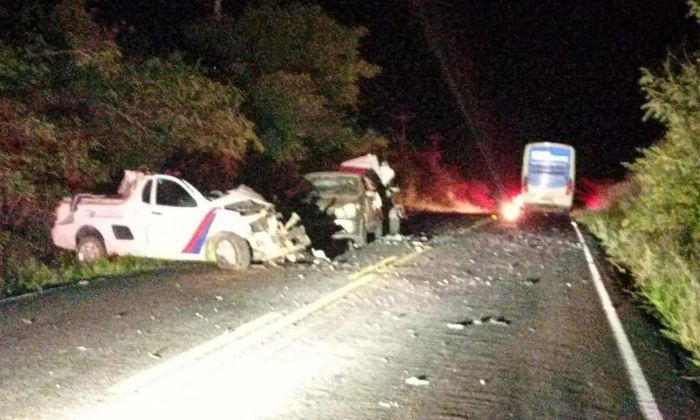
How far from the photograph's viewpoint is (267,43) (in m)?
29.6

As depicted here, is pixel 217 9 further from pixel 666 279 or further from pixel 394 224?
pixel 666 279

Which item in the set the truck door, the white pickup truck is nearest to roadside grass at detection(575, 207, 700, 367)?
the white pickup truck

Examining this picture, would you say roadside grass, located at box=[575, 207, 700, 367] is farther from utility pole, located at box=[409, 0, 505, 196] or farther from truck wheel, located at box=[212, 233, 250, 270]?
utility pole, located at box=[409, 0, 505, 196]

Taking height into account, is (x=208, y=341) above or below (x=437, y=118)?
below

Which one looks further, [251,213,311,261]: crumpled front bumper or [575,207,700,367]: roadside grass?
[251,213,311,261]: crumpled front bumper

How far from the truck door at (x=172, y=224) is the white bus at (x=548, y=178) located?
28048 mm

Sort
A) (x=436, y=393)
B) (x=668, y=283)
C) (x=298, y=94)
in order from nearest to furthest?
1. (x=436, y=393)
2. (x=668, y=283)
3. (x=298, y=94)

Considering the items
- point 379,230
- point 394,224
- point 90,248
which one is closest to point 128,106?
point 90,248

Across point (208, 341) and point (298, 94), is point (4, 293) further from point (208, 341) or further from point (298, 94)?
point (298, 94)

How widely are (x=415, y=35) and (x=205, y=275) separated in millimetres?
38272

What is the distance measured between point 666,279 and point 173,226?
8607mm

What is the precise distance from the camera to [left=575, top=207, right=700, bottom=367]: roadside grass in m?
10.4

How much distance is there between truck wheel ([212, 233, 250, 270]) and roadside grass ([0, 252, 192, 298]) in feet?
3.88

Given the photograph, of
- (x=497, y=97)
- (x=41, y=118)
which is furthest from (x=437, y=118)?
(x=41, y=118)
